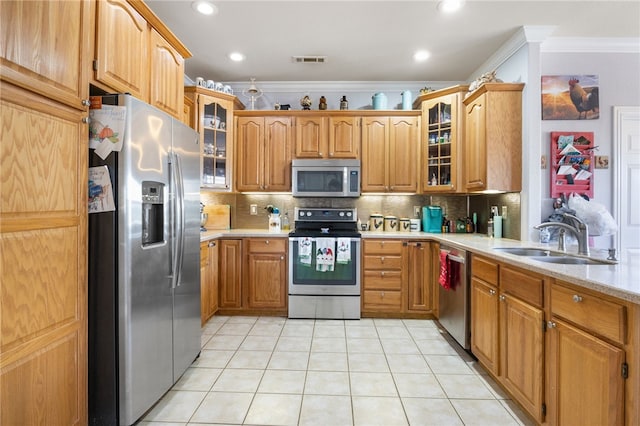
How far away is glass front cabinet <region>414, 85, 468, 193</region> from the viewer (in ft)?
10.7

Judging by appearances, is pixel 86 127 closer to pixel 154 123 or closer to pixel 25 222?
pixel 154 123

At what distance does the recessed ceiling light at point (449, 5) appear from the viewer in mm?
2330

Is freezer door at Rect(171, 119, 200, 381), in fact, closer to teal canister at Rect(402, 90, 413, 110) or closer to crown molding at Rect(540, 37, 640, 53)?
teal canister at Rect(402, 90, 413, 110)

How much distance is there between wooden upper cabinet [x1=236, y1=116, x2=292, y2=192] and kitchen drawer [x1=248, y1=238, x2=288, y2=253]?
0.65 m

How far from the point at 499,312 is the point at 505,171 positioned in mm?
1383

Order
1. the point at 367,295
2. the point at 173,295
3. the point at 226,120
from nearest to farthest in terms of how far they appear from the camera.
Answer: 1. the point at 173,295
2. the point at 367,295
3. the point at 226,120

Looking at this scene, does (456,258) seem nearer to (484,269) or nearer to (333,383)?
(484,269)

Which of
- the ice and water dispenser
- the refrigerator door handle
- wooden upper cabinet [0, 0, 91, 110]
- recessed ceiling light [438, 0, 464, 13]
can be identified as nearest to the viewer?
wooden upper cabinet [0, 0, 91, 110]

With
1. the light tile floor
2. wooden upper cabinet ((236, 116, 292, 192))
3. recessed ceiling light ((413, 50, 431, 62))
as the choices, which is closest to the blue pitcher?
recessed ceiling light ((413, 50, 431, 62))

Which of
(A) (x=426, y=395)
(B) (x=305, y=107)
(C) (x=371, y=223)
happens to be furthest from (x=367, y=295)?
(B) (x=305, y=107)

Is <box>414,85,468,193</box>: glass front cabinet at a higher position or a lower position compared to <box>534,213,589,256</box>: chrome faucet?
higher

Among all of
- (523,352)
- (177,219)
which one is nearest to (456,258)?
(523,352)

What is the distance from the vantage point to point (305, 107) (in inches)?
147

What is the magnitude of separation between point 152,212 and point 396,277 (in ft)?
8.00
